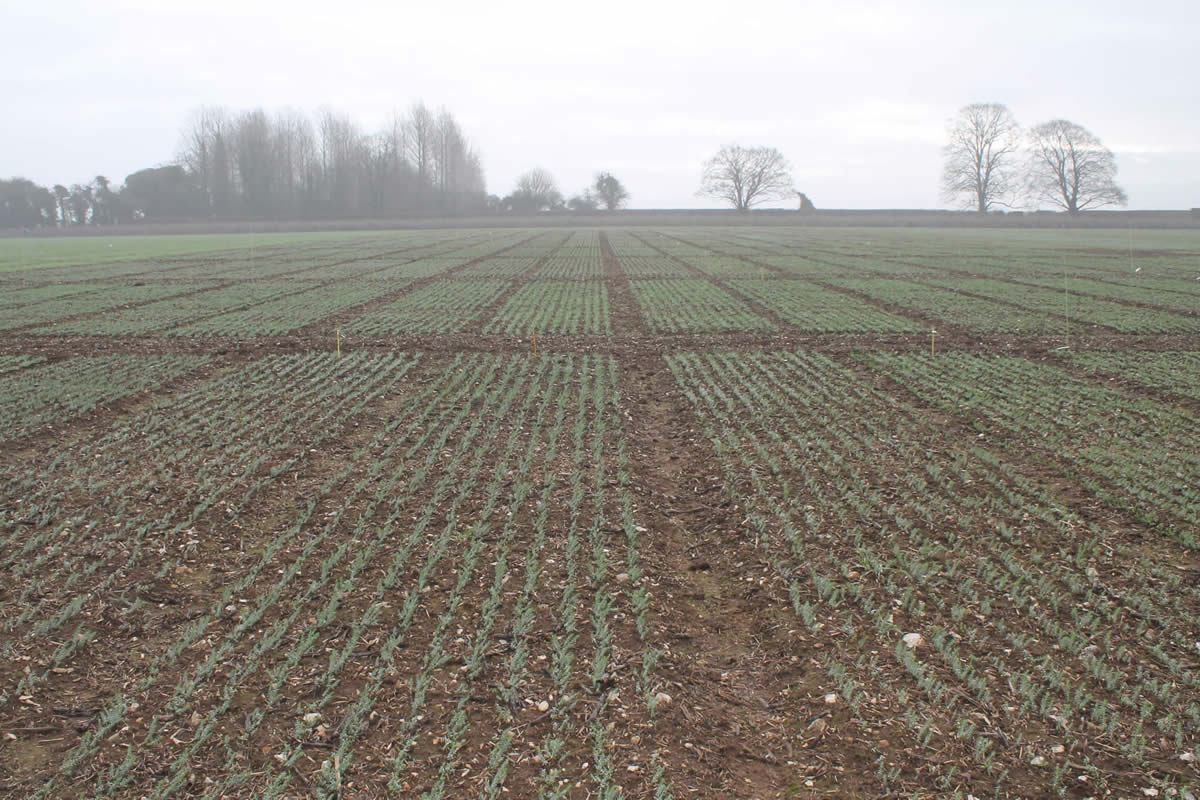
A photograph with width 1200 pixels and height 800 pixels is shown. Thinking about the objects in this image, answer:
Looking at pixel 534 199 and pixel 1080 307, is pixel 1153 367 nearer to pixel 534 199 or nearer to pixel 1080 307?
pixel 1080 307

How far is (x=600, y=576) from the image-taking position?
19.1ft

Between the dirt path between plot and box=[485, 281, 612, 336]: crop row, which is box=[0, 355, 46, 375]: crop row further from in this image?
the dirt path between plot

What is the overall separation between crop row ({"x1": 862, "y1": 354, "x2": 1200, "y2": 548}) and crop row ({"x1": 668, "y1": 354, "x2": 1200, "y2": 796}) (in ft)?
2.79

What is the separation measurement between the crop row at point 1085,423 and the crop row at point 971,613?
33.5 inches

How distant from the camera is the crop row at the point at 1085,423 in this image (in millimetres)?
7262

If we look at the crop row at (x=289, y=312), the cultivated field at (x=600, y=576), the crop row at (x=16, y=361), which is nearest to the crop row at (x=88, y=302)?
the crop row at (x=289, y=312)

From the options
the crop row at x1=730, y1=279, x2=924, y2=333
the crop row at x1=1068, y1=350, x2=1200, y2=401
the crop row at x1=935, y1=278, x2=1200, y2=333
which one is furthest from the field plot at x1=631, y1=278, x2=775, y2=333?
the crop row at x1=935, y1=278, x2=1200, y2=333

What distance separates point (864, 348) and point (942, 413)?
15.9ft

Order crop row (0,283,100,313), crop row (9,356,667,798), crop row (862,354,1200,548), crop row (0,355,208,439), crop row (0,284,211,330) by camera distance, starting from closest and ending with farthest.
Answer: crop row (9,356,667,798) → crop row (862,354,1200,548) → crop row (0,355,208,439) → crop row (0,284,211,330) → crop row (0,283,100,313)

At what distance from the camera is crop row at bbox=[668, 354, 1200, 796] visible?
402 centimetres

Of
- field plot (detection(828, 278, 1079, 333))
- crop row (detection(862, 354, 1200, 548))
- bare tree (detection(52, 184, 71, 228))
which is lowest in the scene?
crop row (detection(862, 354, 1200, 548))

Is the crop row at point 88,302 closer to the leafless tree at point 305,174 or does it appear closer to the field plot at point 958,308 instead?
the field plot at point 958,308

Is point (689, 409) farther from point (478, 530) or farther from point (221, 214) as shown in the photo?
point (221, 214)

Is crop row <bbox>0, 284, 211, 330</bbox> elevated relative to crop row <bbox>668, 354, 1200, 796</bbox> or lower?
elevated
